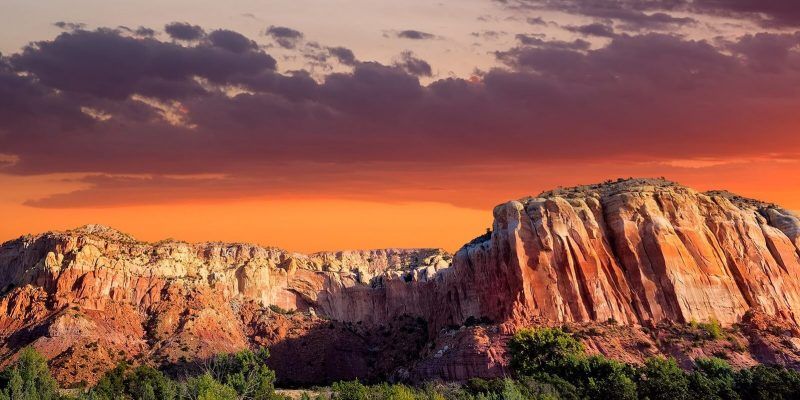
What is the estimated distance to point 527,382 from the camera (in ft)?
320

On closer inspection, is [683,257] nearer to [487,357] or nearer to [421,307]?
[487,357]

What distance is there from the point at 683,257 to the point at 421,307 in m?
58.4

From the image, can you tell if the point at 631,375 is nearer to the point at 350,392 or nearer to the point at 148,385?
the point at 350,392

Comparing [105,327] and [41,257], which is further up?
[41,257]

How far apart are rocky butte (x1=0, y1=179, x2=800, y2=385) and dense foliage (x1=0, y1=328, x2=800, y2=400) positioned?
6.38 metres

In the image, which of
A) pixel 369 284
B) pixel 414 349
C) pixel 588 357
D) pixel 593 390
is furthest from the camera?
pixel 369 284

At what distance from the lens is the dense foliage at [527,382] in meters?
92.9

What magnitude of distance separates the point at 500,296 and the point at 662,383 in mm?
40626

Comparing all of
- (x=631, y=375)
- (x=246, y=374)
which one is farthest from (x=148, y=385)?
(x=631, y=375)

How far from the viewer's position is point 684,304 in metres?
125

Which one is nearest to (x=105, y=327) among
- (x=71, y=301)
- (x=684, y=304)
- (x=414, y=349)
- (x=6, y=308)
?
(x=71, y=301)

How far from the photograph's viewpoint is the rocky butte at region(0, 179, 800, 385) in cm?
12106

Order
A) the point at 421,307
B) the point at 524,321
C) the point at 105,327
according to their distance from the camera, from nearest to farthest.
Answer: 1. the point at 524,321
2. the point at 105,327
3. the point at 421,307

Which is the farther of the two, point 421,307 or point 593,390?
point 421,307
